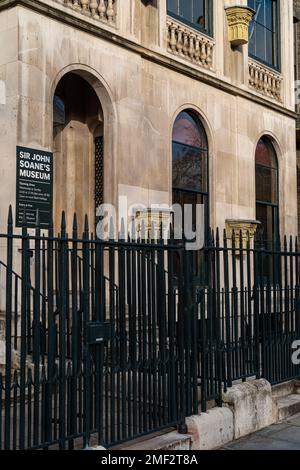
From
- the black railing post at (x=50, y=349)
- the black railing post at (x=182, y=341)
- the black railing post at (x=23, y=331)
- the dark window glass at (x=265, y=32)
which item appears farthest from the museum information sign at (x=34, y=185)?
the dark window glass at (x=265, y=32)

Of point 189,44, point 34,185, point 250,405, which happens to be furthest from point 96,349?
point 189,44

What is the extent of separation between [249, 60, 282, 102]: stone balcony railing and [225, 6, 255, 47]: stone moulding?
1.06m

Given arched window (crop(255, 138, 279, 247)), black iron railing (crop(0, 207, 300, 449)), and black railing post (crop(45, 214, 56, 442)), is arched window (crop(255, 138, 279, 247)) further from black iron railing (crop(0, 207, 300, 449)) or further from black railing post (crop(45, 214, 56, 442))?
black railing post (crop(45, 214, 56, 442))

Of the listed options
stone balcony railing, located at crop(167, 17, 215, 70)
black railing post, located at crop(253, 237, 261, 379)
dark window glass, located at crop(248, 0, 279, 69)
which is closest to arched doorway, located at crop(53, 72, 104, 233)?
stone balcony railing, located at crop(167, 17, 215, 70)

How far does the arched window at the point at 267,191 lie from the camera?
14812mm

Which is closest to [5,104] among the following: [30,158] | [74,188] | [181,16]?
[30,158]

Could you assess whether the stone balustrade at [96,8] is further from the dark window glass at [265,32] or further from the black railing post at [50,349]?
the black railing post at [50,349]

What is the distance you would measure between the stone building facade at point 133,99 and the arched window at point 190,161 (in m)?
0.13

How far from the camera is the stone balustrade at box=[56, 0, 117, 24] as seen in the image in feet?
32.5

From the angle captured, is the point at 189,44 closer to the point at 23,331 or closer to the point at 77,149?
the point at 77,149

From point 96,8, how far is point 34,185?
139 inches

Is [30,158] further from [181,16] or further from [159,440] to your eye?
[181,16]

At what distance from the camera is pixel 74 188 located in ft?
37.4

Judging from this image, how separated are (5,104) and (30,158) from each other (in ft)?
2.91
